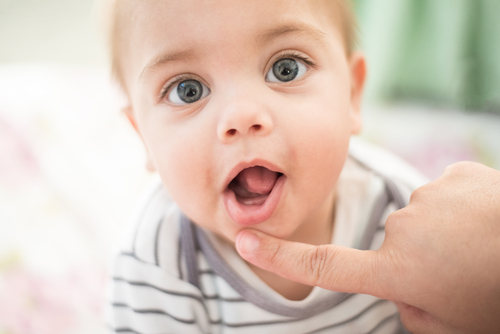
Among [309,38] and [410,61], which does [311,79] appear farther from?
[410,61]

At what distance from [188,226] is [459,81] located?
1.20 metres

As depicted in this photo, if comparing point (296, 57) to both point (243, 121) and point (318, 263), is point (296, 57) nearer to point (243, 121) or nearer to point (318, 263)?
point (243, 121)

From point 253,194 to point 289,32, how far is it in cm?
29

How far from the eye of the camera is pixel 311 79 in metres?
0.68

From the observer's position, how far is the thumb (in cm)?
61

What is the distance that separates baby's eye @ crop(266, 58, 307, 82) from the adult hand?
11.0 inches

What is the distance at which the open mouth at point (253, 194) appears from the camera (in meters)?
0.63

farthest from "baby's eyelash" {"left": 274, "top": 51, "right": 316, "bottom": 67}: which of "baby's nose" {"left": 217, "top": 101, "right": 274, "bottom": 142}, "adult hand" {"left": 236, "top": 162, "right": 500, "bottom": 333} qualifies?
"adult hand" {"left": 236, "top": 162, "right": 500, "bottom": 333}

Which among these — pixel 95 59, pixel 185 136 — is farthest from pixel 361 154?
pixel 95 59

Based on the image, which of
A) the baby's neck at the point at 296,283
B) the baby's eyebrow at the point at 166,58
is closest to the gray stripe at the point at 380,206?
the baby's neck at the point at 296,283

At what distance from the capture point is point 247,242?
25.5 inches

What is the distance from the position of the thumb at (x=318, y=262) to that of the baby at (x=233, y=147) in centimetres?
3

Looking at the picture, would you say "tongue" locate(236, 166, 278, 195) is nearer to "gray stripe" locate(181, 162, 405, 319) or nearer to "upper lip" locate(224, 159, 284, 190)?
"upper lip" locate(224, 159, 284, 190)

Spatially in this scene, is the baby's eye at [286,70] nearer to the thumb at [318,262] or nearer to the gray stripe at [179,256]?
the thumb at [318,262]
